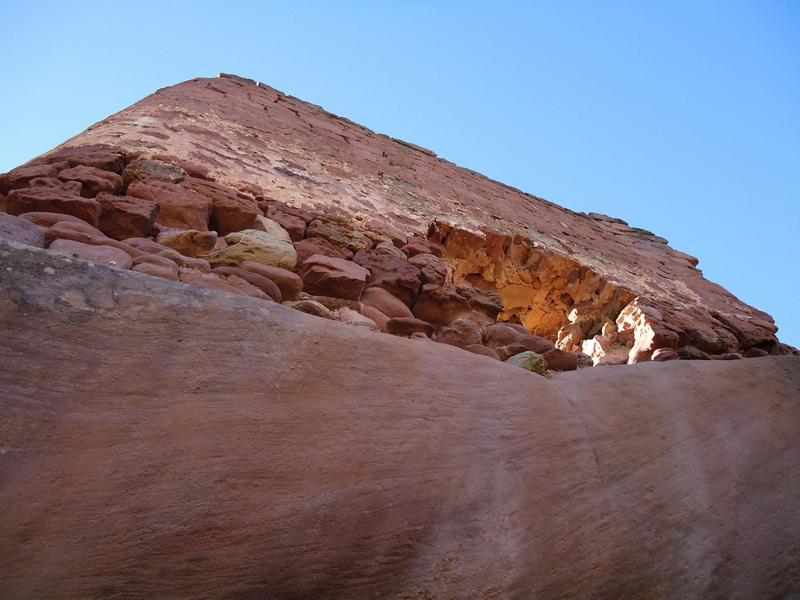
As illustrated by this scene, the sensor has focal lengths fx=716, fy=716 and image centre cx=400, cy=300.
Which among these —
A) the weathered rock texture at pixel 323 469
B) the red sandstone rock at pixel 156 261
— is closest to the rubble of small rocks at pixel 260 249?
the red sandstone rock at pixel 156 261

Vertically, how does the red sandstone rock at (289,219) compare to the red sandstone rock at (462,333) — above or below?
above

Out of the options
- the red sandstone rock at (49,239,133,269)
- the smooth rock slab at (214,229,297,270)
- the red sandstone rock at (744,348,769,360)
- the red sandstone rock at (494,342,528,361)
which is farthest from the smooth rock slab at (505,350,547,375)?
Answer: the red sandstone rock at (744,348,769,360)

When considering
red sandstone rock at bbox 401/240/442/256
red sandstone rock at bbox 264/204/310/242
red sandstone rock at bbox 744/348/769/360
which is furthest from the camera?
red sandstone rock at bbox 744/348/769/360

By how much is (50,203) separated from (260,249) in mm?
656

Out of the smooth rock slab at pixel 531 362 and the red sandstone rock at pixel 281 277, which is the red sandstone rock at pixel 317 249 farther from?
the smooth rock slab at pixel 531 362

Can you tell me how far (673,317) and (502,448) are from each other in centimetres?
319

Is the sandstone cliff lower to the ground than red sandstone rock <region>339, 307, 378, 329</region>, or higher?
→ lower

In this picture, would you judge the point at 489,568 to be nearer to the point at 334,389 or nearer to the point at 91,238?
the point at 334,389

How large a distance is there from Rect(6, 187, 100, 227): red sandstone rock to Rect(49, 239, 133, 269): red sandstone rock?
0.35 m

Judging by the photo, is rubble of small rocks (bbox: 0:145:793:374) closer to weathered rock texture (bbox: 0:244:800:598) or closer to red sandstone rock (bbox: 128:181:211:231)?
red sandstone rock (bbox: 128:181:211:231)

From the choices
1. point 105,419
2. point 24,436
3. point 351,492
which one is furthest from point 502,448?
point 24,436

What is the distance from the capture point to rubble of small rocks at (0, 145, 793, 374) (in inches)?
80.0

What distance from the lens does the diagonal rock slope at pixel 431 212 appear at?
3393 millimetres

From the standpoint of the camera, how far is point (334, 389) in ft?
4.61
